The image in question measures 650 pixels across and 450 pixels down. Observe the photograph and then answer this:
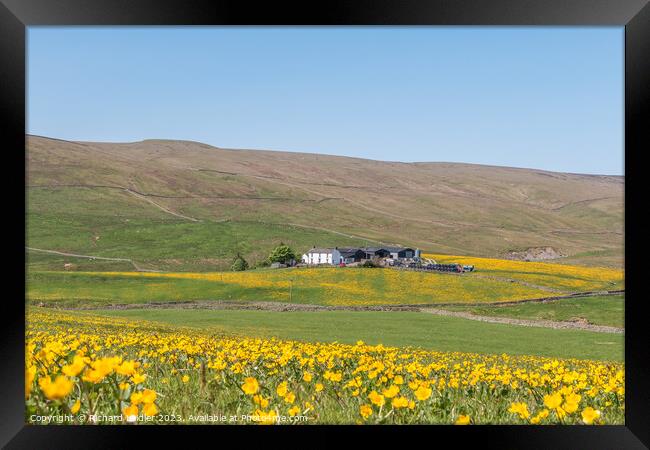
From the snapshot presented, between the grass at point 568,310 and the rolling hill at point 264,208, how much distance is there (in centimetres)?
5258

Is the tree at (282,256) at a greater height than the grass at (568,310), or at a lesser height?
greater

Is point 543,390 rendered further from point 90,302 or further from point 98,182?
point 98,182

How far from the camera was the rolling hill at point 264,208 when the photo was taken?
97562mm

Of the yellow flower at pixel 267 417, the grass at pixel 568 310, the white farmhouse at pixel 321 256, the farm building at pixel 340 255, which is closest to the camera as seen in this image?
the yellow flower at pixel 267 417

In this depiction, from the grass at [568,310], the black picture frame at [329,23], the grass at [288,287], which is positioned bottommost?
the grass at [568,310]

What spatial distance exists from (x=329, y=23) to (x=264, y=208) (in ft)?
Answer: 411

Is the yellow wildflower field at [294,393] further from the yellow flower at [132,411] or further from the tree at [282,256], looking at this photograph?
the tree at [282,256]

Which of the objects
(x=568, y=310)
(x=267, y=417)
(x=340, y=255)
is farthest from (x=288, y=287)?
(x=267, y=417)

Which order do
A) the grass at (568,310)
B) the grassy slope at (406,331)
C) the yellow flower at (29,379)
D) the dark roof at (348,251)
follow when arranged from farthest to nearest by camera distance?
the dark roof at (348,251)
the grass at (568,310)
the grassy slope at (406,331)
the yellow flower at (29,379)

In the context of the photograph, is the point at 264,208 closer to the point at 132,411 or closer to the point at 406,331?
the point at 406,331

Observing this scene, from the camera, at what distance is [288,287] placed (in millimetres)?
50094

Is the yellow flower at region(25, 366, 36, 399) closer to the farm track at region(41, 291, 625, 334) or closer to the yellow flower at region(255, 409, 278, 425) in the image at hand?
the yellow flower at region(255, 409, 278, 425)

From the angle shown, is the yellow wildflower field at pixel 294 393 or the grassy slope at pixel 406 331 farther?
the grassy slope at pixel 406 331

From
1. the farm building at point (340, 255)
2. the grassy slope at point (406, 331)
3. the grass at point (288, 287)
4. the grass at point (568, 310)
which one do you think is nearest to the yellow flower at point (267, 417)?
the grassy slope at point (406, 331)
